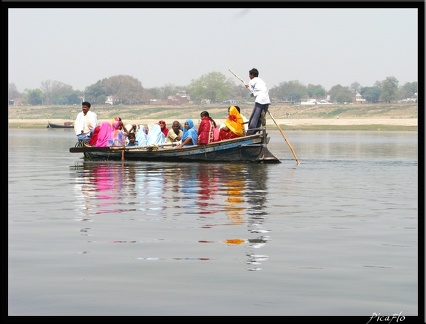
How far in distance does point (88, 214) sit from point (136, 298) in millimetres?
5869

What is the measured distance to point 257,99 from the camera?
2453cm

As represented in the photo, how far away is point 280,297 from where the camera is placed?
775 cm

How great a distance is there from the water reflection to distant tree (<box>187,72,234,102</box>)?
126 meters

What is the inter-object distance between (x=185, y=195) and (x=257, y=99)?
27.7 ft

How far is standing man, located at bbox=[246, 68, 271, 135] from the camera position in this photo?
965 inches

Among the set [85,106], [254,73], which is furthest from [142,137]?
A: [254,73]

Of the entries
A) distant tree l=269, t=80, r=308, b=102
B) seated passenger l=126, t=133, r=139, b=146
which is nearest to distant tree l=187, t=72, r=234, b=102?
distant tree l=269, t=80, r=308, b=102

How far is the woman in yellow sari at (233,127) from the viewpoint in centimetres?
2502

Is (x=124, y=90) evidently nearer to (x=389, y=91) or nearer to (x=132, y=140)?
(x=389, y=91)

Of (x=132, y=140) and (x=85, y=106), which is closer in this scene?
(x=85, y=106)

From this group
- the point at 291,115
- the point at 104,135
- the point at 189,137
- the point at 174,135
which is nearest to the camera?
the point at 189,137

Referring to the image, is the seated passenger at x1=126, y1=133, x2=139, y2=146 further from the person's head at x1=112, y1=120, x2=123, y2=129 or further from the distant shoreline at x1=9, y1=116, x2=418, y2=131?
the distant shoreline at x1=9, y1=116, x2=418, y2=131

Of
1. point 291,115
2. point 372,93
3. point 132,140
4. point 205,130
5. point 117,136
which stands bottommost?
point 132,140

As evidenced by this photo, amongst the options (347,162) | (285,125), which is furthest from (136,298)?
(285,125)
